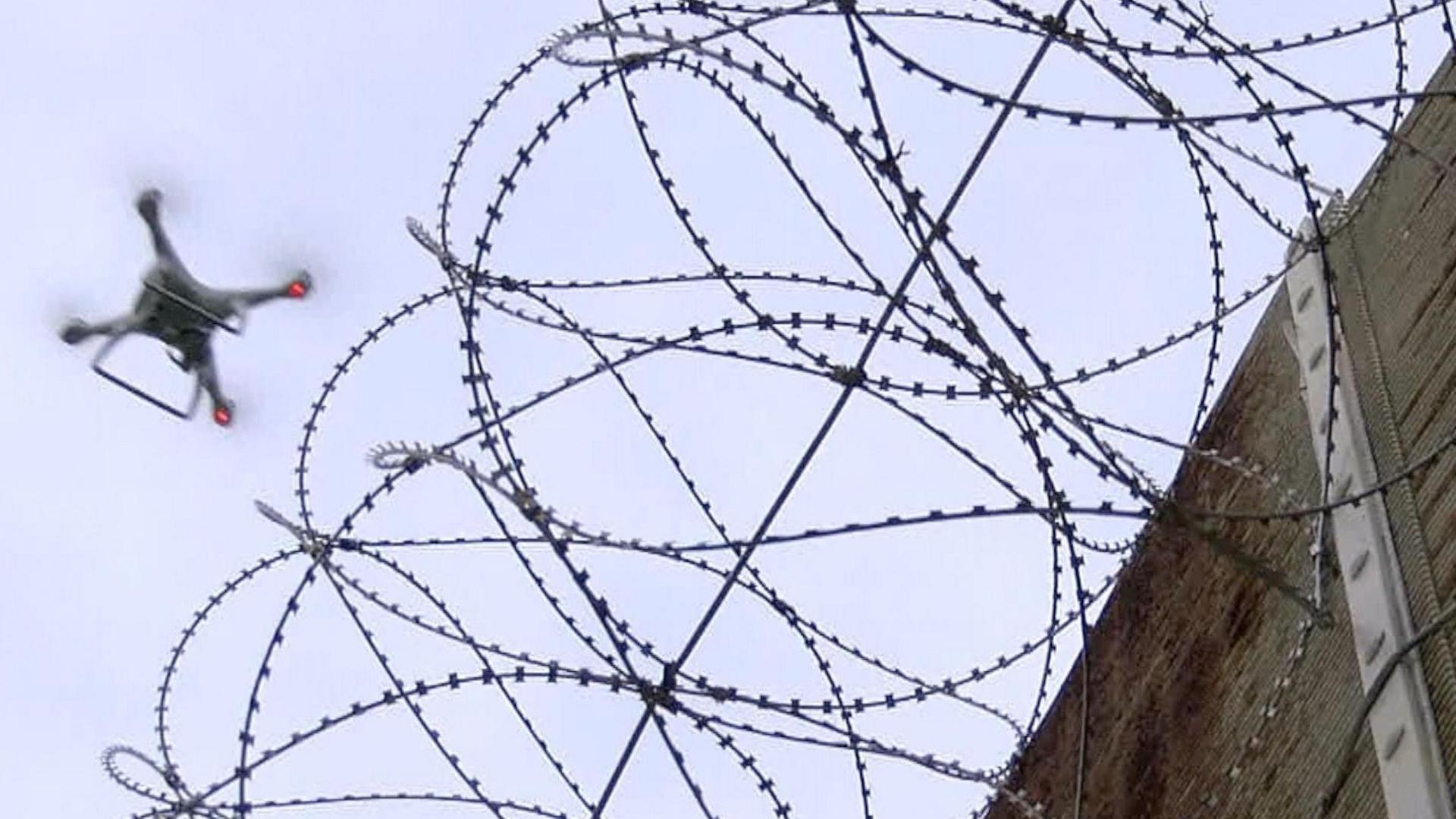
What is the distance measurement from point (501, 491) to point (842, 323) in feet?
2.80

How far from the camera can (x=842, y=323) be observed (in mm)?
4902

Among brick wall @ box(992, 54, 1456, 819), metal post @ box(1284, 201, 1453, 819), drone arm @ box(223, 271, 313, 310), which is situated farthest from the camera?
drone arm @ box(223, 271, 313, 310)

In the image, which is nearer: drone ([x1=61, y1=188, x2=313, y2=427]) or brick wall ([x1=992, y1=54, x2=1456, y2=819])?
brick wall ([x1=992, y1=54, x2=1456, y2=819])

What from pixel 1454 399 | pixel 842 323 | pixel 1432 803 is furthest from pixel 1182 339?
pixel 1432 803

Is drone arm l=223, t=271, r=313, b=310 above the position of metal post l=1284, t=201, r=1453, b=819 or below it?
above

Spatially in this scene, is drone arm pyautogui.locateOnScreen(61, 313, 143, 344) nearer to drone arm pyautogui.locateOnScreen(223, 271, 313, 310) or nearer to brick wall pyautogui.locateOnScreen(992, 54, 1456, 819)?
drone arm pyautogui.locateOnScreen(223, 271, 313, 310)

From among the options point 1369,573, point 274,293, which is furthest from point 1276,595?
point 274,293

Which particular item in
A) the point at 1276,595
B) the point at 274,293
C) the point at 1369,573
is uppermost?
the point at 274,293

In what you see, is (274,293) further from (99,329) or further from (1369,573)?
(1369,573)

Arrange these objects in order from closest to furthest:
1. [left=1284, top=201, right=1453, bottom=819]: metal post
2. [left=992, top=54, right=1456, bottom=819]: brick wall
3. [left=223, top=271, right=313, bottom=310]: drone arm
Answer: [left=1284, top=201, right=1453, bottom=819]: metal post → [left=992, top=54, right=1456, bottom=819]: brick wall → [left=223, top=271, right=313, bottom=310]: drone arm

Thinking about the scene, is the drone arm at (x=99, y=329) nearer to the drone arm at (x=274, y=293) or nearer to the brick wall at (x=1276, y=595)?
the drone arm at (x=274, y=293)

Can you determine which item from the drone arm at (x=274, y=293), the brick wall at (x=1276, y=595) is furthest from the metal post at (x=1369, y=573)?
the drone arm at (x=274, y=293)

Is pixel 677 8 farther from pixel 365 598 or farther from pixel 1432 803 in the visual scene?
pixel 1432 803

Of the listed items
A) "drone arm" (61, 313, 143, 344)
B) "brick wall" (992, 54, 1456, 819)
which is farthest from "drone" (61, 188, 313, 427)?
"brick wall" (992, 54, 1456, 819)
